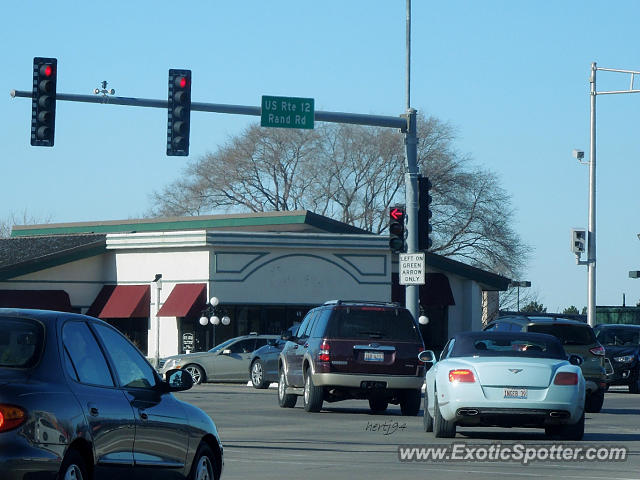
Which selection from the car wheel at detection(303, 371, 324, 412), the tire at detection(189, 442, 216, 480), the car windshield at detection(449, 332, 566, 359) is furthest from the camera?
the car wheel at detection(303, 371, 324, 412)

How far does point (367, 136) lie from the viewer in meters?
70.3

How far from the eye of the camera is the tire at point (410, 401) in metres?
22.6

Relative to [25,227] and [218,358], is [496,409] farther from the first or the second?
[25,227]

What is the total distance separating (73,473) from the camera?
311 inches

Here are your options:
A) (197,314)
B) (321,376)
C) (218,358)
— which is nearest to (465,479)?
(321,376)

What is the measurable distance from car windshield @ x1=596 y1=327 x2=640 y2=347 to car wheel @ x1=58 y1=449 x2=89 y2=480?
29.1 m

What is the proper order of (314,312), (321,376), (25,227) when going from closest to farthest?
(321,376) → (314,312) → (25,227)

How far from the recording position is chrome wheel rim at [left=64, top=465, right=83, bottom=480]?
7793 millimetres

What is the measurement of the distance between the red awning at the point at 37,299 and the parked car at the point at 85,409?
38909 mm

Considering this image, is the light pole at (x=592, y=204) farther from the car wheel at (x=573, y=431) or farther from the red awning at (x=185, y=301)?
the car wheel at (x=573, y=431)

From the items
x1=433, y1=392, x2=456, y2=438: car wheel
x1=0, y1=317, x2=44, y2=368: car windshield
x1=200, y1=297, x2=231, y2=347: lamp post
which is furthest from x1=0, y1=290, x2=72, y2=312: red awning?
x1=0, y1=317, x2=44, y2=368: car windshield

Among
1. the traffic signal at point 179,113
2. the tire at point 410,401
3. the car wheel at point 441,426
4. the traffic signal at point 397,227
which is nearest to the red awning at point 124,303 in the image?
the traffic signal at point 397,227

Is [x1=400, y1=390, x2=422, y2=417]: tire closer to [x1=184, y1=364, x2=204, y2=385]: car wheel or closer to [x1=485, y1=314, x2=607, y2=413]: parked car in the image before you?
[x1=485, y1=314, x2=607, y2=413]: parked car

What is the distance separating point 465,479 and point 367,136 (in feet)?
192
